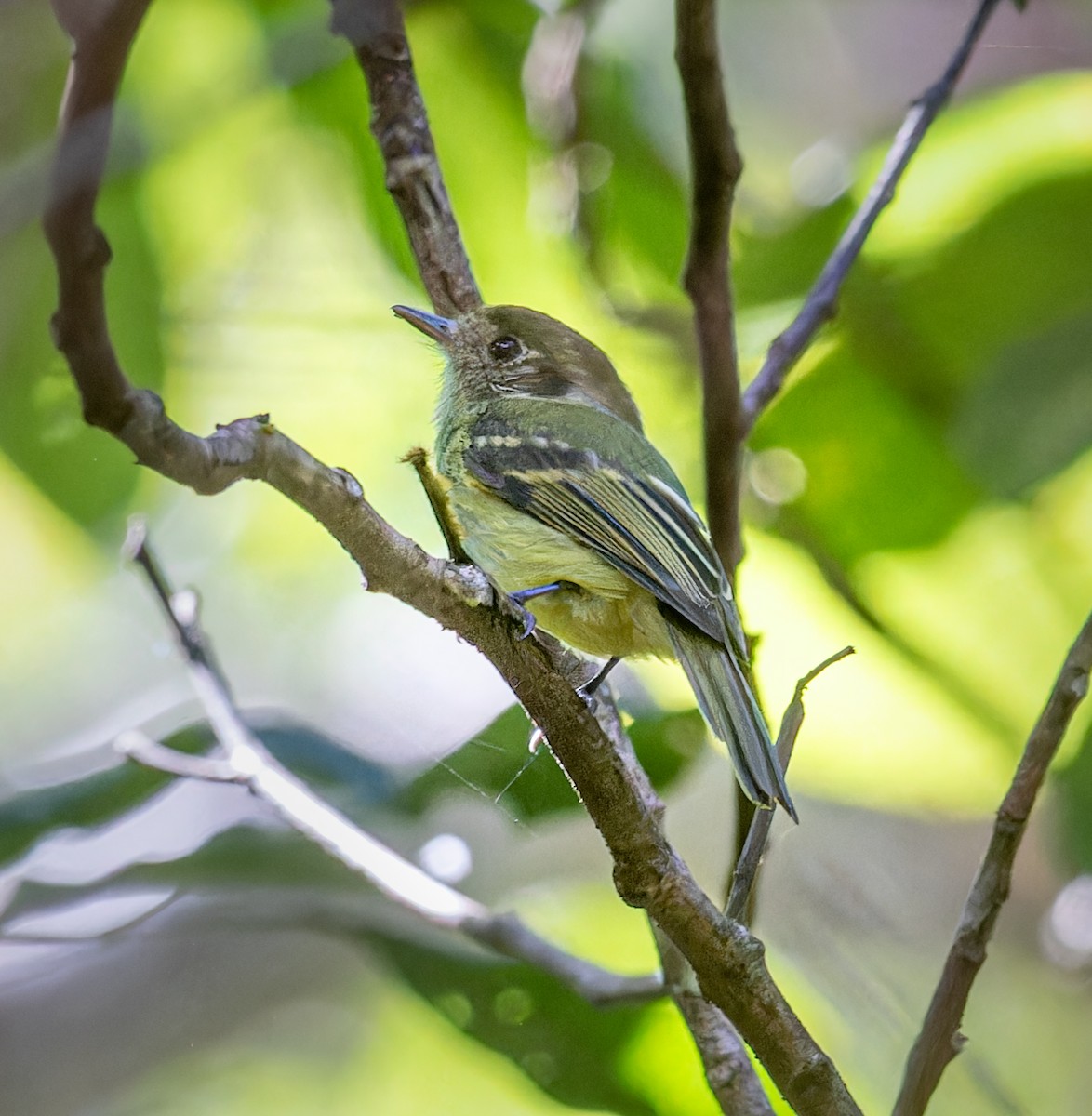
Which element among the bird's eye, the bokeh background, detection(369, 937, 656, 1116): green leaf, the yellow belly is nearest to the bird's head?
the bird's eye

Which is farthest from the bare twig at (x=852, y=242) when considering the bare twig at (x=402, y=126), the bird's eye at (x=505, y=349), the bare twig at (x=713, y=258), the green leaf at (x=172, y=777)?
the green leaf at (x=172, y=777)

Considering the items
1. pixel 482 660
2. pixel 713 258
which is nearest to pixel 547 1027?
pixel 482 660

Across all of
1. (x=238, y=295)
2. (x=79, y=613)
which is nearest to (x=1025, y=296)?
(x=238, y=295)

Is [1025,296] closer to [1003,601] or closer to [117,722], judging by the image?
[1003,601]

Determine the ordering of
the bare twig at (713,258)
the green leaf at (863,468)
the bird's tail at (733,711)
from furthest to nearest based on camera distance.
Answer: the green leaf at (863,468) → the bare twig at (713,258) → the bird's tail at (733,711)

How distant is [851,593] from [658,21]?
36.5 inches

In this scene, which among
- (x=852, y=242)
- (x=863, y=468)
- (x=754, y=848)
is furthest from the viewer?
(x=863, y=468)

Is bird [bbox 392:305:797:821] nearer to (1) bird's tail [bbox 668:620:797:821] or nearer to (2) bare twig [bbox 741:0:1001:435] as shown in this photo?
(1) bird's tail [bbox 668:620:797:821]

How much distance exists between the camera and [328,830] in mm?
1531

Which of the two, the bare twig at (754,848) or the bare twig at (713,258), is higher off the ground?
the bare twig at (713,258)

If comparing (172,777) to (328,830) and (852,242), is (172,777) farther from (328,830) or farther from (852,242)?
(852,242)

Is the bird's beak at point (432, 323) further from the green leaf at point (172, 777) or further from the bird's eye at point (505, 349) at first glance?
the green leaf at point (172, 777)

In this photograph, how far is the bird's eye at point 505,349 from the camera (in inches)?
63.6

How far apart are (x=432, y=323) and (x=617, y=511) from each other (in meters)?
0.39
